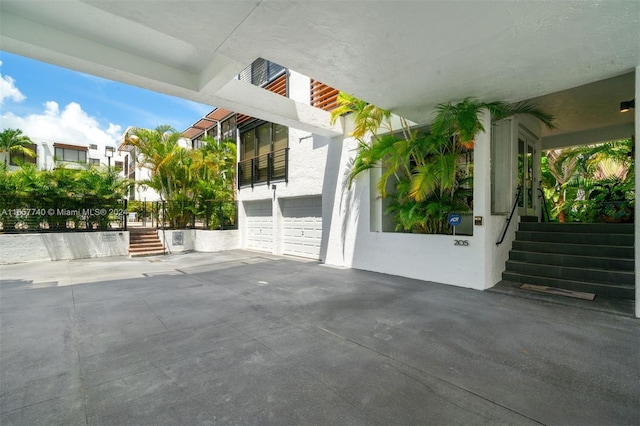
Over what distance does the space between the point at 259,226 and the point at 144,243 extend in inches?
181

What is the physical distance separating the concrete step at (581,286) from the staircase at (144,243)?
11.7 metres

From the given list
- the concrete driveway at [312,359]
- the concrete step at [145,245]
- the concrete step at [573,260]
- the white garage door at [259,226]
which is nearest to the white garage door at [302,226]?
the white garage door at [259,226]

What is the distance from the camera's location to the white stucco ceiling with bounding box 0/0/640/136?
131 inches

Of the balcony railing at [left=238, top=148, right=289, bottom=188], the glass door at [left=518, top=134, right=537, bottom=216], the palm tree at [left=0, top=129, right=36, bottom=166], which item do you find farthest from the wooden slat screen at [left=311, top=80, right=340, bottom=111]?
the palm tree at [left=0, top=129, right=36, bottom=166]

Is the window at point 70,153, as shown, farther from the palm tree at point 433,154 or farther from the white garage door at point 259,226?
the palm tree at point 433,154

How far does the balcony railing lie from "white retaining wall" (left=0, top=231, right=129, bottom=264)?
5262 mm

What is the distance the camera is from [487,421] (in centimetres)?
205

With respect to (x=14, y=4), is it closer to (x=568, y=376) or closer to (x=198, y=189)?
(x=568, y=376)

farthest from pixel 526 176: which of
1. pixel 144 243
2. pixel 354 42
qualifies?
pixel 144 243

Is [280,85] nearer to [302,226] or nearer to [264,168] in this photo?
[264,168]

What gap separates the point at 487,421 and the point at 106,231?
12.9 m

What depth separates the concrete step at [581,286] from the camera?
4.87 meters

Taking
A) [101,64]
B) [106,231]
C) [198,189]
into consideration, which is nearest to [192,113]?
[198,189]

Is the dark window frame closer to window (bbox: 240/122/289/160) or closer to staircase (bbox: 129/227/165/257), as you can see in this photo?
staircase (bbox: 129/227/165/257)
